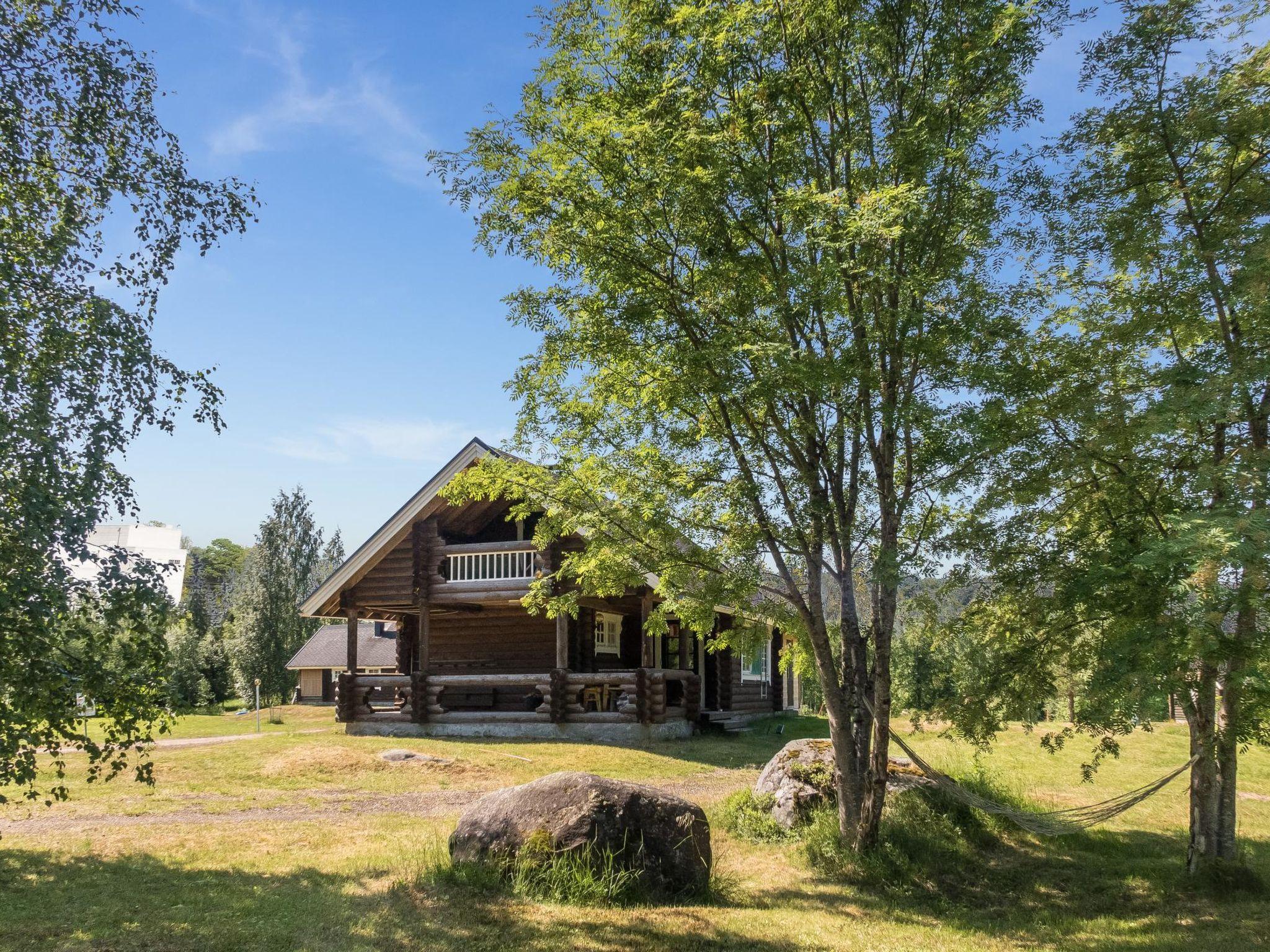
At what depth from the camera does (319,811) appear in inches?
470

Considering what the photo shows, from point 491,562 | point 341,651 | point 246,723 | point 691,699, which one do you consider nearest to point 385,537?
point 491,562

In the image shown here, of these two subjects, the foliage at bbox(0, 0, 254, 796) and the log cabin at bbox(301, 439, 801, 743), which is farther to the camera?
Answer: the log cabin at bbox(301, 439, 801, 743)

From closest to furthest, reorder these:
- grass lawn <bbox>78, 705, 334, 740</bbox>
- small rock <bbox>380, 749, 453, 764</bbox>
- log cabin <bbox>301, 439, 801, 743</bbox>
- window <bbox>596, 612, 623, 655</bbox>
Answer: small rock <bbox>380, 749, 453, 764</bbox> < log cabin <bbox>301, 439, 801, 743</bbox> < window <bbox>596, 612, 623, 655</bbox> < grass lawn <bbox>78, 705, 334, 740</bbox>

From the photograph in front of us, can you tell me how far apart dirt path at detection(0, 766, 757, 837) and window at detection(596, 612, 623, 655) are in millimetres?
8819

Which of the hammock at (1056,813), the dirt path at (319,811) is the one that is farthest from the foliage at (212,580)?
the hammock at (1056,813)

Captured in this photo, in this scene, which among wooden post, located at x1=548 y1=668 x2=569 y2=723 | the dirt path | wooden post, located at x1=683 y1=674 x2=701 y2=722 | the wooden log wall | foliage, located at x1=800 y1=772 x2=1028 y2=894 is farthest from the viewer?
wooden post, located at x1=683 y1=674 x2=701 y2=722

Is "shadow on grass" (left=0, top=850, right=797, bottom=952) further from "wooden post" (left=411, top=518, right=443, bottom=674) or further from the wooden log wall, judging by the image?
the wooden log wall

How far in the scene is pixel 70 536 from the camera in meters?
5.71

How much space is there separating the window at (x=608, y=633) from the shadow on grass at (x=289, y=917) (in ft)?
50.6

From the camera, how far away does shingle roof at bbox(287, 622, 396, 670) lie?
42.8 meters

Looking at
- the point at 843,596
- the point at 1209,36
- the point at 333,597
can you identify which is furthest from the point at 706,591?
the point at 333,597

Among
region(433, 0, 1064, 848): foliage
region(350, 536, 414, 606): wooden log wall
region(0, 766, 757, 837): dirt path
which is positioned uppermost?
region(433, 0, 1064, 848): foliage

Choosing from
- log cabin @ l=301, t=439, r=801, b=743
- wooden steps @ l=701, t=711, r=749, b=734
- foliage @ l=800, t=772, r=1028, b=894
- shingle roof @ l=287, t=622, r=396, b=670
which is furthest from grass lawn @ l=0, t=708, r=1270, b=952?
shingle roof @ l=287, t=622, r=396, b=670

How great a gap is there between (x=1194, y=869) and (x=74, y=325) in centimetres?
1097
